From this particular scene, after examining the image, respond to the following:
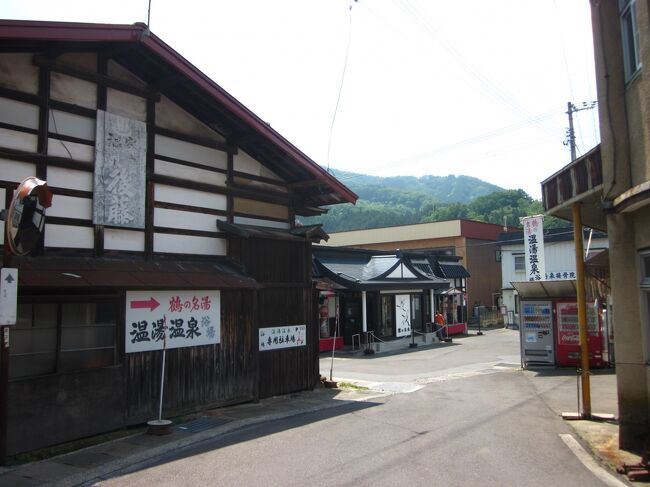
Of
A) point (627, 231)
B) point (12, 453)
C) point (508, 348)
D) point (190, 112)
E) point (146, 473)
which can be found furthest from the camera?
point (508, 348)

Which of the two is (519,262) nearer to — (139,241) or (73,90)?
(139,241)

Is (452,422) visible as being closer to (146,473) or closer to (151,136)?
(146,473)

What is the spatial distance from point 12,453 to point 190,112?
777 centimetres

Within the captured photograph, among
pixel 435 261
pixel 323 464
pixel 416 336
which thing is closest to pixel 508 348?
pixel 416 336

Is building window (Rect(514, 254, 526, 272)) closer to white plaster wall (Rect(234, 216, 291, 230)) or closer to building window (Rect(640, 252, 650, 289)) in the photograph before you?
white plaster wall (Rect(234, 216, 291, 230))

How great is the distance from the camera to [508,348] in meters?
26.3

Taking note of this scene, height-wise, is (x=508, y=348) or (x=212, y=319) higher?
(x=212, y=319)

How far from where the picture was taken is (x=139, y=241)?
35.5 ft

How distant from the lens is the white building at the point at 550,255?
3711 cm

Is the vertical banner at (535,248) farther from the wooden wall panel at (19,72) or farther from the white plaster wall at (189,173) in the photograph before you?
the wooden wall panel at (19,72)

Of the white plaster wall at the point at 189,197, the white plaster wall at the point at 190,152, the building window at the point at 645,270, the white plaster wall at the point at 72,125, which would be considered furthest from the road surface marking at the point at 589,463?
the white plaster wall at the point at 72,125

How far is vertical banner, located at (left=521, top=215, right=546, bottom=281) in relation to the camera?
82.0 ft

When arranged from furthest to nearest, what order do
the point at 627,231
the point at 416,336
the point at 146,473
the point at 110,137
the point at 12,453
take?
the point at 416,336
the point at 110,137
the point at 627,231
the point at 12,453
the point at 146,473

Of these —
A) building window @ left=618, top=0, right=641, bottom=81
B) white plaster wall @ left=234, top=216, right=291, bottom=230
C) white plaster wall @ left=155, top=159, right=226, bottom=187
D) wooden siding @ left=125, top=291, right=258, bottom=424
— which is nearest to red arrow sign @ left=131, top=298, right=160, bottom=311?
wooden siding @ left=125, top=291, right=258, bottom=424
